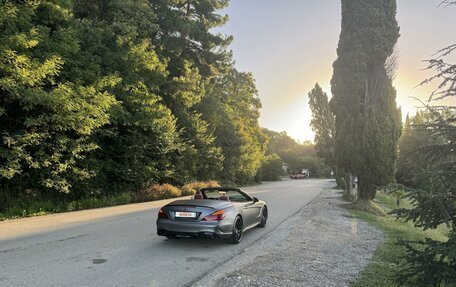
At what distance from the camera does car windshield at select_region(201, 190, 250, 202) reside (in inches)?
376

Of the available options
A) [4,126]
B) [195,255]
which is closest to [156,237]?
[195,255]

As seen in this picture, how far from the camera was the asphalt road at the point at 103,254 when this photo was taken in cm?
575

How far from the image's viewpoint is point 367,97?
18281 millimetres

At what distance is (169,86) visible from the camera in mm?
27875

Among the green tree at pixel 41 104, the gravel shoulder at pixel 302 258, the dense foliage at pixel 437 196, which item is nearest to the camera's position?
the dense foliage at pixel 437 196

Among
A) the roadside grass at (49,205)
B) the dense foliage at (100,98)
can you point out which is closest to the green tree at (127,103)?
the dense foliage at (100,98)

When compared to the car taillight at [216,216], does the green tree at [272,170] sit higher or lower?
higher

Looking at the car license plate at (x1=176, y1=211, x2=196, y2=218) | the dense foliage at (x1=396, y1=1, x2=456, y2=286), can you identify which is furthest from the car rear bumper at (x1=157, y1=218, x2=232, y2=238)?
the dense foliage at (x1=396, y1=1, x2=456, y2=286)

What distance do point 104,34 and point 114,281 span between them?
56.4 feet

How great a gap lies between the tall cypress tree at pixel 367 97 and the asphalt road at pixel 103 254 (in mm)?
8168

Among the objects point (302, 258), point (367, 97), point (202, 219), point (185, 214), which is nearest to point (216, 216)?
point (202, 219)

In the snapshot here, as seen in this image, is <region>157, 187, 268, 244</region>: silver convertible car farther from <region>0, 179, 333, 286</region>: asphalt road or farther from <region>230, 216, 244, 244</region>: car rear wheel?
<region>0, 179, 333, 286</region>: asphalt road

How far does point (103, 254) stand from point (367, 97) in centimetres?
1518

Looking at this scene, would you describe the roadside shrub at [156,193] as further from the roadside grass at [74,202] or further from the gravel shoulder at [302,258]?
the gravel shoulder at [302,258]
